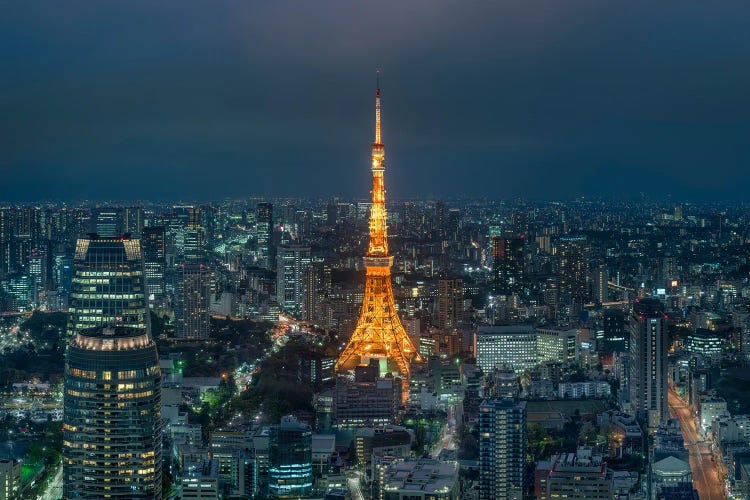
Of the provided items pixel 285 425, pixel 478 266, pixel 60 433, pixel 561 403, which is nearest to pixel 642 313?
pixel 561 403

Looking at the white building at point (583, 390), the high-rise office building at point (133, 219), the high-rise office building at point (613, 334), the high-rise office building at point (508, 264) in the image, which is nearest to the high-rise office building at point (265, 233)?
the high-rise office building at point (508, 264)

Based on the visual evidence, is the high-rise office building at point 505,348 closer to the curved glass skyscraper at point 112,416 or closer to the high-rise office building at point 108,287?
the high-rise office building at point 108,287

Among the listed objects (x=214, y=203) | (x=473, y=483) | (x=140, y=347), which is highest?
(x=214, y=203)

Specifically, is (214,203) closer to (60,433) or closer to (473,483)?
(60,433)

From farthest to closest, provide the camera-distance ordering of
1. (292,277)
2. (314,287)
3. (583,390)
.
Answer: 1. (292,277)
2. (314,287)
3. (583,390)

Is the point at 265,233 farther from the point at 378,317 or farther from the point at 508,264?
the point at 378,317

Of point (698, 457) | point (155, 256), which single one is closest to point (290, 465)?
point (698, 457)
